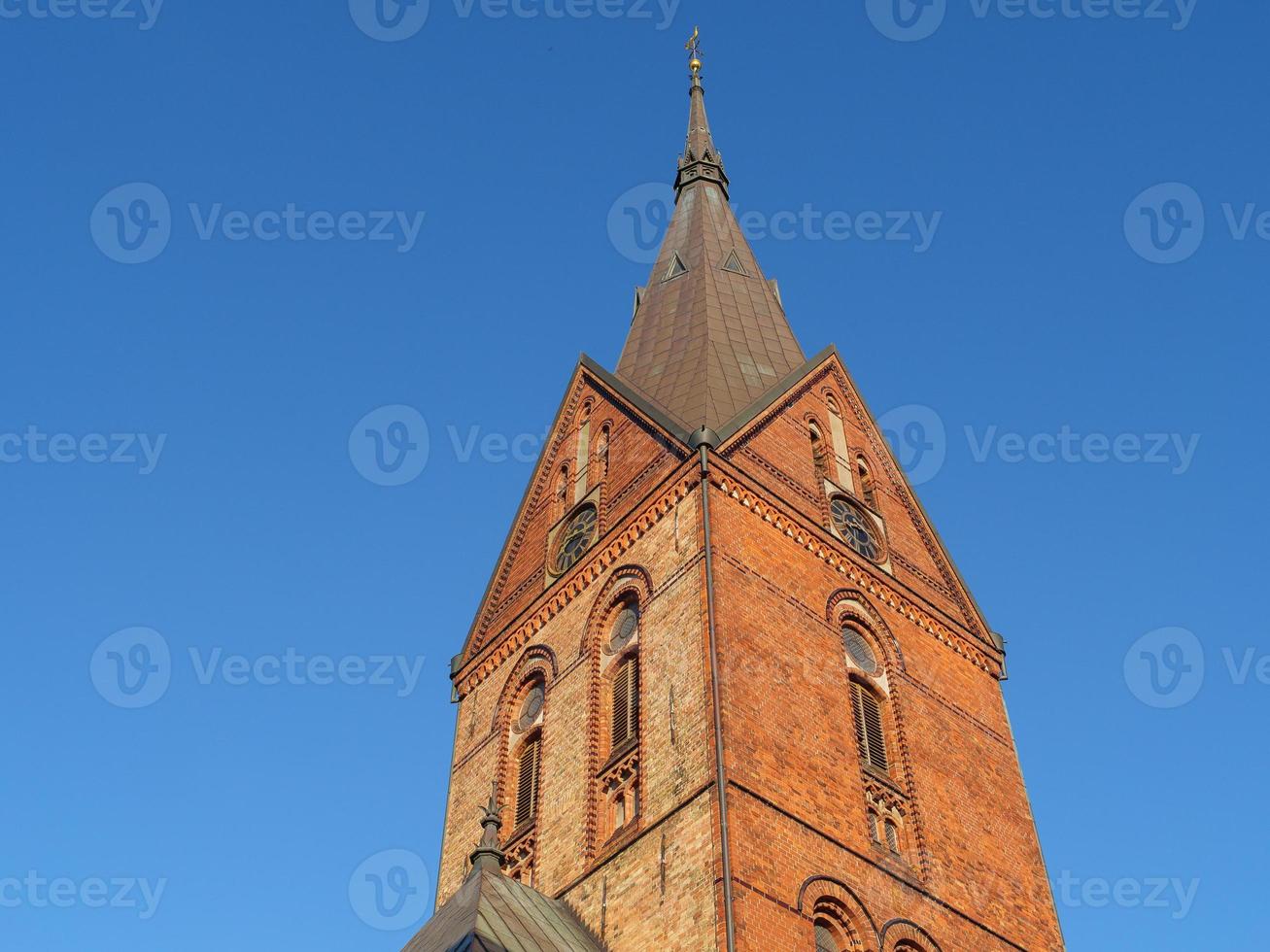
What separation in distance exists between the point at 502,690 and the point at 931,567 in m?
7.99

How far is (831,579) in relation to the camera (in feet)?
79.6

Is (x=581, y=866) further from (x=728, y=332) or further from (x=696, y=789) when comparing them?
(x=728, y=332)

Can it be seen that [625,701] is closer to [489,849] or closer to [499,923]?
[489,849]

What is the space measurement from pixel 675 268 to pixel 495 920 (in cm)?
1842

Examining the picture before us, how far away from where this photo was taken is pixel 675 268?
3416 centimetres

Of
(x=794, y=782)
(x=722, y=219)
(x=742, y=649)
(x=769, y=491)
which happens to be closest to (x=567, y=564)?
(x=769, y=491)

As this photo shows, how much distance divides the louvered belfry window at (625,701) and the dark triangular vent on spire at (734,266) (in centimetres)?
1296

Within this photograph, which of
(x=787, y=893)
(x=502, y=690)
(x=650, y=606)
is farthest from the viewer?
(x=502, y=690)

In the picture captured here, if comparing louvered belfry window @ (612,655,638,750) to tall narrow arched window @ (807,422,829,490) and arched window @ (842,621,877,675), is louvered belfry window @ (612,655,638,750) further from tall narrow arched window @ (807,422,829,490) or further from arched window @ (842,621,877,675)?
tall narrow arched window @ (807,422,829,490)

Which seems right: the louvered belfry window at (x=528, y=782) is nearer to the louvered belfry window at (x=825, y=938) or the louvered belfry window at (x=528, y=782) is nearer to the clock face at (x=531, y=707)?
the clock face at (x=531, y=707)

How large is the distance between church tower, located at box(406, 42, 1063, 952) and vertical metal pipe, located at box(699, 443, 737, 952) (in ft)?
0.14

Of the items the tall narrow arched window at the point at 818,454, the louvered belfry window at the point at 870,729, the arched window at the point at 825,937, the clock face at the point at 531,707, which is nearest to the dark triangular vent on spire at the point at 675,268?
the tall narrow arched window at the point at 818,454

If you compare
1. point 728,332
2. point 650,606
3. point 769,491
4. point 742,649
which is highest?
point 728,332

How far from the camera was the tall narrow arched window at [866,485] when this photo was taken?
27734 mm
